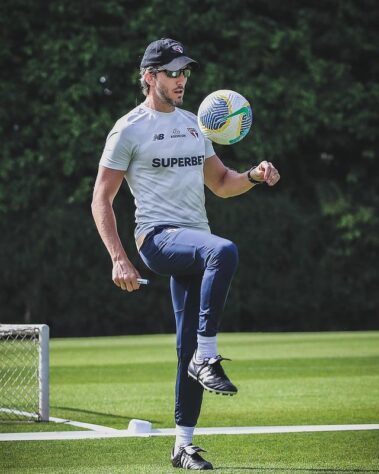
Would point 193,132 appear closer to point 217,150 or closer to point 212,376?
point 212,376

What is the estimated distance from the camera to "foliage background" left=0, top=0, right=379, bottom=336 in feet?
93.1

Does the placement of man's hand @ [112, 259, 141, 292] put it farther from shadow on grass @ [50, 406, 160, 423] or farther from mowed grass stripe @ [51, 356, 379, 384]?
mowed grass stripe @ [51, 356, 379, 384]

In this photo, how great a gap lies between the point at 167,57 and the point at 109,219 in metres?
1.00

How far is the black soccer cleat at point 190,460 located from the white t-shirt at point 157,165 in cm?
128

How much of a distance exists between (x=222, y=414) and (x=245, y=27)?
20.0 metres

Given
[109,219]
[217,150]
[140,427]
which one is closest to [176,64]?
[109,219]

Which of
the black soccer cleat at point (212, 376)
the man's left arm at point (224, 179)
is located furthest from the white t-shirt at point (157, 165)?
the black soccer cleat at point (212, 376)

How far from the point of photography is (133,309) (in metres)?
29.0

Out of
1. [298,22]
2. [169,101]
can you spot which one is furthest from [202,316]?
[298,22]

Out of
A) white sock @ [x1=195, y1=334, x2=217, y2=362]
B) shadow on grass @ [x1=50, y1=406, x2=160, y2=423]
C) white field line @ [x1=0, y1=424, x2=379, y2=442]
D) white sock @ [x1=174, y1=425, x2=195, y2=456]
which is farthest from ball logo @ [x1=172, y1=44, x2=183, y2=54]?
shadow on grass @ [x1=50, y1=406, x2=160, y2=423]

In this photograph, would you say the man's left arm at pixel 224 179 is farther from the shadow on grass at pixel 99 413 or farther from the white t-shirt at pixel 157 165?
the shadow on grass at pixel 99 413

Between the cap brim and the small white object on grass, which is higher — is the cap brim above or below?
above

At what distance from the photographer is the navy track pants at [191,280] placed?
624 cm

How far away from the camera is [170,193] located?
6602 millimetres
